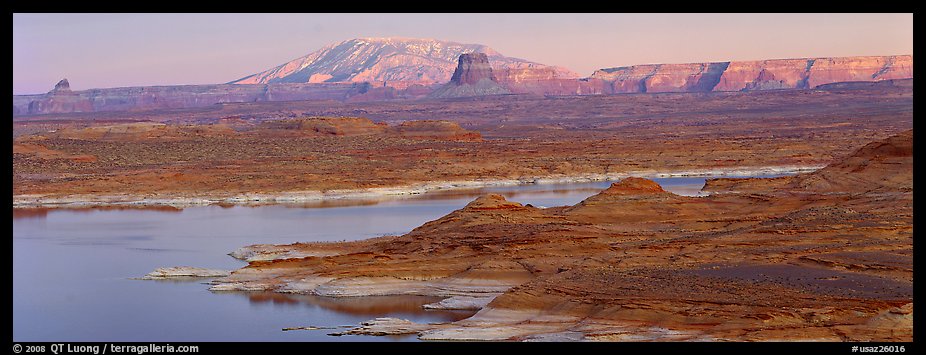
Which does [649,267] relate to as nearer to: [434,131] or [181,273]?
[181,273]

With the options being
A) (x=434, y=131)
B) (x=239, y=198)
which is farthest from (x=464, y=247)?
(x=434, y=131)

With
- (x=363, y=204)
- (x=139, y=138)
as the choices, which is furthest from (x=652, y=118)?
(x=363, y=204)

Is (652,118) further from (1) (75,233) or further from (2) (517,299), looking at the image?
(2) (517,299)

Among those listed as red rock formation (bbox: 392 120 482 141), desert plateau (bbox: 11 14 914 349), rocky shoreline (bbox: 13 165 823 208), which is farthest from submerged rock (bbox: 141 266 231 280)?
red rock formation (bbox: 392 120 482 141)

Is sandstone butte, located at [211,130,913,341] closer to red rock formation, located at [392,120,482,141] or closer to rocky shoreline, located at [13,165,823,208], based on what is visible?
rocky shoreline, located at [13,165,823,208]
